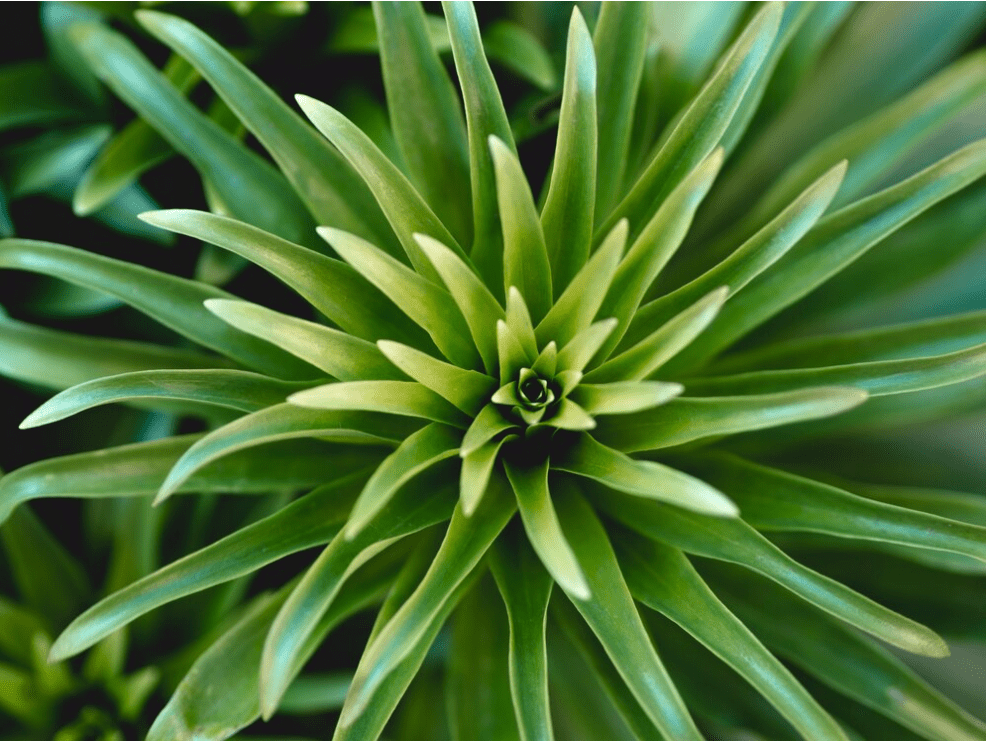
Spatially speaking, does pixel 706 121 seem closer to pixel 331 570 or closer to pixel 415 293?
pixel 415 293

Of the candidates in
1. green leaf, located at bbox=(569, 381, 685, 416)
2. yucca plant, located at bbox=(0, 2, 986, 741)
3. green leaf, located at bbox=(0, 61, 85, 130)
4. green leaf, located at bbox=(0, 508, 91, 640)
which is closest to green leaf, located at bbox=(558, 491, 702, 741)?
yucca plant, located at bbox=(0, 2, 986, 741)

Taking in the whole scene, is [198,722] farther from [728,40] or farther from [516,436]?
[728,40]

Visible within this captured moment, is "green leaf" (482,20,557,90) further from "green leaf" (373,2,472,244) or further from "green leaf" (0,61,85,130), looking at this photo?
"green leaf" (0,61,85,130)

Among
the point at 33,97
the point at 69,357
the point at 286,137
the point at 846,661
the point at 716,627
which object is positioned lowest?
the point at 846,661

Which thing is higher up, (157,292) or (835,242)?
(157,292)

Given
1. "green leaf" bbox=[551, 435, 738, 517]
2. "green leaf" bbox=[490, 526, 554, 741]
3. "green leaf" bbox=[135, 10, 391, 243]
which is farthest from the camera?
"green leaf" bbox=[135, 10, 391, 243]

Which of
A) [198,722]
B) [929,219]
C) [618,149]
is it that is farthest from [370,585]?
[929,219]

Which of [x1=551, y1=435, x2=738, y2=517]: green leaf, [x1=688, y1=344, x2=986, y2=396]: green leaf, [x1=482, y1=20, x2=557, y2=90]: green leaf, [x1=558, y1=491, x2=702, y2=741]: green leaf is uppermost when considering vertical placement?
[x1=482, y1=20, x2=557, y2=90]: green leaf

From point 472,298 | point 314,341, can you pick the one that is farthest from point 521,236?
point 314,341
